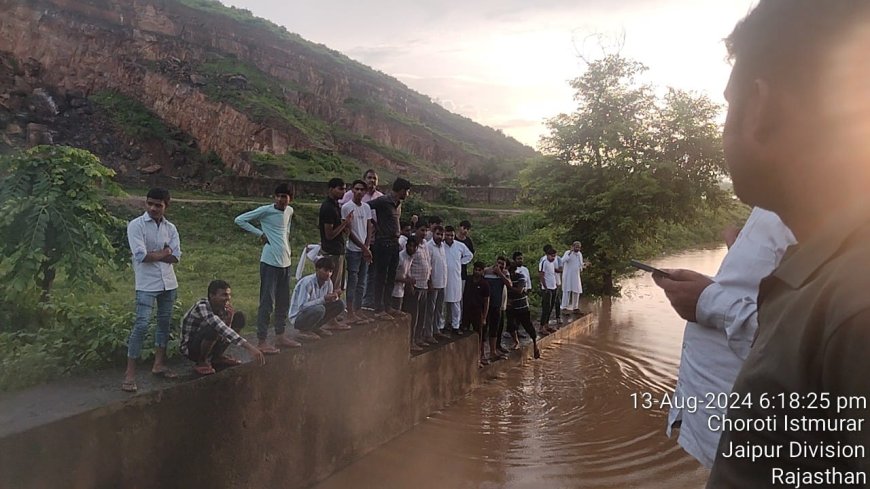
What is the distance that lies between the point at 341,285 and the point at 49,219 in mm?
2930

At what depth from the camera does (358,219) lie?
647 cm

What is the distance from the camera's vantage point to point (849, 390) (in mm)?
601

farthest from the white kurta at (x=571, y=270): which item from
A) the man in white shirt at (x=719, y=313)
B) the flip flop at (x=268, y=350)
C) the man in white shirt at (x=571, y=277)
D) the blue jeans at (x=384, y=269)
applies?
the man in white shirt at (x=719, y=313)

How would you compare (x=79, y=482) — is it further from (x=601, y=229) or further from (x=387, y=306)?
(x=601, y=229)

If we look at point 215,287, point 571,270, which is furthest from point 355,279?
point 571,270

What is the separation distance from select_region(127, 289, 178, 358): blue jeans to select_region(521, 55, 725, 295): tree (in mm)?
12572

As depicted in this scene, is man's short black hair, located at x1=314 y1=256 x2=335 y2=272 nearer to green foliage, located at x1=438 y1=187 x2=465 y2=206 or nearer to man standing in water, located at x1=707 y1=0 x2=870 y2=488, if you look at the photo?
man standing in water, located at x1=707 y1=0 x2=870 y2=488

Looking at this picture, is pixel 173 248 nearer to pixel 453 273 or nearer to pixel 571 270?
pixel 453 273

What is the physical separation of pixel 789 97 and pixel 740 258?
101 cm

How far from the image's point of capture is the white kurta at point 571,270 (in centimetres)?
1267

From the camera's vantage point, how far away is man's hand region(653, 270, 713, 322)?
1699 mm

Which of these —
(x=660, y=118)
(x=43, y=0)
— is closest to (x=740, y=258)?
(x=660, y=118)

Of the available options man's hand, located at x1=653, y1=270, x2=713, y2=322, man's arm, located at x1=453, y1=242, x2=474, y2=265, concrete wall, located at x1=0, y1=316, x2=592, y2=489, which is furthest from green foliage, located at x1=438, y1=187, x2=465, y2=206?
man's hand, located at x1=653, y1=270, x2=713, y2=322

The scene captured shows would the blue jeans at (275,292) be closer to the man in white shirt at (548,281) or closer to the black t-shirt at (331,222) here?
the black t-shirt at (331,222)
